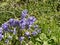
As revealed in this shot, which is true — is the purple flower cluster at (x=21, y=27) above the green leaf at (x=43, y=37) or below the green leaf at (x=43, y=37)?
above

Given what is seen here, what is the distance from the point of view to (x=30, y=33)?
321 cm

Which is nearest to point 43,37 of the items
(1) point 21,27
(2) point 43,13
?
(1) point 21,27

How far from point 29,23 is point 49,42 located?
34 centimetres

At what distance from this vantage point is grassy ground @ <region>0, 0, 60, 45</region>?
10.5 ft

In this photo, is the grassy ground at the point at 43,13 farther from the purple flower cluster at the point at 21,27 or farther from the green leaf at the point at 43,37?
the purple flower cluster at the point at 21,27

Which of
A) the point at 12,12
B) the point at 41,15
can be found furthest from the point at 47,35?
the point at 12,12

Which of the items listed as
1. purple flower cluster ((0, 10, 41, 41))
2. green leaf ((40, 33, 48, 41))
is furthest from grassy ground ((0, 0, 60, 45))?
purple flower cluster ((0, 10, 41, 41))

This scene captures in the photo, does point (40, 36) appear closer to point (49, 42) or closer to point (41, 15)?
point (49, 42)

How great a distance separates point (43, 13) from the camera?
4176 mm

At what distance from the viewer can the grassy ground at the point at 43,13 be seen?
Result: 10.5ft

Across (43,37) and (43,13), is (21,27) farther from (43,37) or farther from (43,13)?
(43,13)

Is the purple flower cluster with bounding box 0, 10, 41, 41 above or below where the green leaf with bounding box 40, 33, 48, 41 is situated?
above

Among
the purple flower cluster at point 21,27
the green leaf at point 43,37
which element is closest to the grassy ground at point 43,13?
the green leaf at point 43,37

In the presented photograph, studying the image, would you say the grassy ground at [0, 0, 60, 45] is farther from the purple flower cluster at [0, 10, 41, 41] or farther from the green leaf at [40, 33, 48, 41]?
the purple flower cluster at [0, 10, 41, 41]
